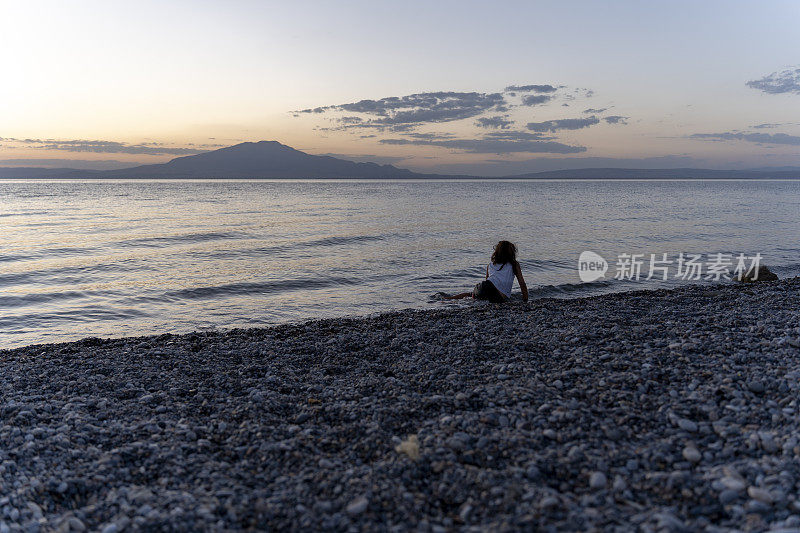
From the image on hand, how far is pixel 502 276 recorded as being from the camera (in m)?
15.3

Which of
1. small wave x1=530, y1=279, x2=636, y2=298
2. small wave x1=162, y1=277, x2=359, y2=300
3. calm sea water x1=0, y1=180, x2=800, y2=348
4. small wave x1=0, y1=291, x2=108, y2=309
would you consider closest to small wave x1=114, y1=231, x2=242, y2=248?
calm sea water x1=0, y1=180, x2=800, y2=348

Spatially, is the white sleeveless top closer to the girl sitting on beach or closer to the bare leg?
the girl sitting on beach

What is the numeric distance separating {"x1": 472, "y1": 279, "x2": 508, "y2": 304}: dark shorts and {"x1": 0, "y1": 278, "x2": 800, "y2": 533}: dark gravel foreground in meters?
4.92

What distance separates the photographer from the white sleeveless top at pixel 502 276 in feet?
50.3

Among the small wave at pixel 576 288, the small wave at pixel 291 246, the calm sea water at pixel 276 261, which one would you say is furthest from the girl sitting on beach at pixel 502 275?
the small wave at pixel 291 246

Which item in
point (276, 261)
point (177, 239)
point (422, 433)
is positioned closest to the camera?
point (422, 433)

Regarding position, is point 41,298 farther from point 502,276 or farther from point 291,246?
point 502,276

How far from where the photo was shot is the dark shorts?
603 inches

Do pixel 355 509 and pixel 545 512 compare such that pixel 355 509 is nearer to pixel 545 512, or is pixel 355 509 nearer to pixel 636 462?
pixel 545 512

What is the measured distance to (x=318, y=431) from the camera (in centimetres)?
614

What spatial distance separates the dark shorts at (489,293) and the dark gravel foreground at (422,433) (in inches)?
194

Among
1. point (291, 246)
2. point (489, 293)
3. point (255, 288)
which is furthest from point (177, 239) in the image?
point (489, 293)

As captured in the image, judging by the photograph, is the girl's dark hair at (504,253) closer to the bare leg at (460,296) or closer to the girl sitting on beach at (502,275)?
the girl sitting on beach at (502,275)

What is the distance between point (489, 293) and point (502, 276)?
26.8 inches
